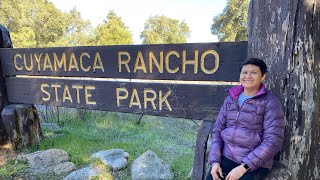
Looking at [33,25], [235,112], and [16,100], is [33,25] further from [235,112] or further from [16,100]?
[235,112]

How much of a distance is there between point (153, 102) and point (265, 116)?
155 centimetres

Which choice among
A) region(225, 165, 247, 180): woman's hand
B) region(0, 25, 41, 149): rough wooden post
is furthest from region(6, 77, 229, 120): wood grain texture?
region(225, 165, 247, 180): woman's hand

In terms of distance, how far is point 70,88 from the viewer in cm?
363

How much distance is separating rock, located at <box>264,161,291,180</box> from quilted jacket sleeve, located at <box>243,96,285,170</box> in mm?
196

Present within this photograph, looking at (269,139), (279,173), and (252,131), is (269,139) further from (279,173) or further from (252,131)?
(279,173)

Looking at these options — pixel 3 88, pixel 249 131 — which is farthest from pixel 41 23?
pixel 249 131

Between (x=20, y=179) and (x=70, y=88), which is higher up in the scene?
(x=70, y=88)

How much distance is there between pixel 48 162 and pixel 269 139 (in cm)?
298

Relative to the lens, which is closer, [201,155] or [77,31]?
[201,155]

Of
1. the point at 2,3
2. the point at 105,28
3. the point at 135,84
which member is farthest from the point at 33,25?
the point at 135,84

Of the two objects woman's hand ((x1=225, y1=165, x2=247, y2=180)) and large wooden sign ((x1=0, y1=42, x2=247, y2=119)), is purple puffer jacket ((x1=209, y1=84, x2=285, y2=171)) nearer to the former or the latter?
woman's hand ((x1=225, y1=165, x2=247, y2=180))

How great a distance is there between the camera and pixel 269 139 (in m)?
1.73

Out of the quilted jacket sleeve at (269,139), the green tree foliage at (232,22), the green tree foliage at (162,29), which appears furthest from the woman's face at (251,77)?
the green tree foliage at (162,29)

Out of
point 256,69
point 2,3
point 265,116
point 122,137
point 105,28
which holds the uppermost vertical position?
point 2,3
